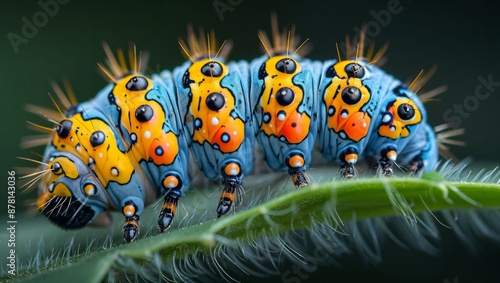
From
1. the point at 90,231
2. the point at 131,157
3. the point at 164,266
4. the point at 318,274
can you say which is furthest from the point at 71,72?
the point at 164,266

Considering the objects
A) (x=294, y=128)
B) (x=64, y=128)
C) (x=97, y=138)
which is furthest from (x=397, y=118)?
(x=64, y=128)

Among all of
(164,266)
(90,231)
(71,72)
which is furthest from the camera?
(71,72)

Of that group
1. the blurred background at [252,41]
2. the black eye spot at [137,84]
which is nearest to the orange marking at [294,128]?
the black eye spot at [137,84]

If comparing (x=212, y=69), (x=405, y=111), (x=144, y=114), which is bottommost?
(x=405, y=111)

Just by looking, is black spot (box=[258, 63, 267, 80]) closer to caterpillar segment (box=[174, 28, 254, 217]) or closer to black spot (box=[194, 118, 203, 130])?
caterpillar segment (box=[174, 28, 254, 217])

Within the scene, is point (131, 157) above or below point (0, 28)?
below

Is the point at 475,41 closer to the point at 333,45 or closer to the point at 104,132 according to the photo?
the point at 333,45

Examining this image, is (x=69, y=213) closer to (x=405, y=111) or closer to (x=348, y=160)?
(x=348, y=160)
